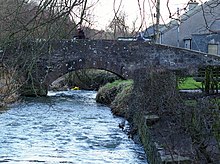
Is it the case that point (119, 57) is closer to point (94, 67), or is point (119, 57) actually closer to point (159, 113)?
point (94, 67)

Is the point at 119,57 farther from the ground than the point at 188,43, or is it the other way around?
the point at 188,43

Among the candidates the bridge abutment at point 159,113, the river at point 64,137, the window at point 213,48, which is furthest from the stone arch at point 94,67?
the window at point 213,48

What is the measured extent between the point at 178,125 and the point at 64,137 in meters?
4.92

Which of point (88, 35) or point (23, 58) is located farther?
point (88, 35)

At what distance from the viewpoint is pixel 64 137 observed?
458 inches

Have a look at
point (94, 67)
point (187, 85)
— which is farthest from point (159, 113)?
point (94, 67)

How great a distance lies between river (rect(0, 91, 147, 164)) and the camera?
9.22 meters

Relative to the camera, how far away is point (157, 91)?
31.1 feet

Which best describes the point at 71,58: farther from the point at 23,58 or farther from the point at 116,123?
the point at 23,58

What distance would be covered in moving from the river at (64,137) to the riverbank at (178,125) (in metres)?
0.94

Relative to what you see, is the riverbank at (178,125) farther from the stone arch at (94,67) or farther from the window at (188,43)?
the window at (188,43)

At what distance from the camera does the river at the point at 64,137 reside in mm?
9219

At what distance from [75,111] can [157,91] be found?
7585mm

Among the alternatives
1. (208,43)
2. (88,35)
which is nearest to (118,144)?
(88,35)
